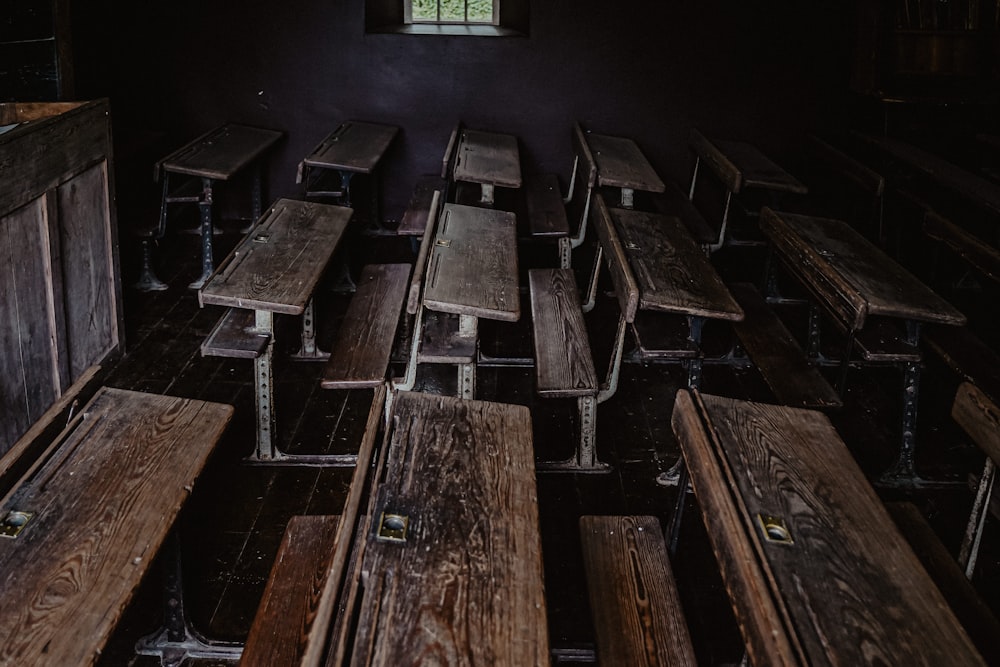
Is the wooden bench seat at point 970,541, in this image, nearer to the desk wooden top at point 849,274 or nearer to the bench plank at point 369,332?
the desk wooden top at point 849,274

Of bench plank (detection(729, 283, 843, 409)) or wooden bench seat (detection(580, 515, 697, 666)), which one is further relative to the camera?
bench plank (detection(729, 283, 843, 409))

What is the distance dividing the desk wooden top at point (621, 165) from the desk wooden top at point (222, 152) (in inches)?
83.6

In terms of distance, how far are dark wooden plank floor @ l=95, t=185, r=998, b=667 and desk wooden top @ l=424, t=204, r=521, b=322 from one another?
749 millimetres

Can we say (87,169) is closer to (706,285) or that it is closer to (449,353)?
(449,353)

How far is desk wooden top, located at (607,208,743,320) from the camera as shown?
3.41 metres

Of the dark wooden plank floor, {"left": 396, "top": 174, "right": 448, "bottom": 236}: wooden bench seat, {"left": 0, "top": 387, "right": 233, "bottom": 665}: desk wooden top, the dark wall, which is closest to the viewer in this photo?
{"left": 0, "top": 387, "right": 233, "bottom": 665}: desk wooden top

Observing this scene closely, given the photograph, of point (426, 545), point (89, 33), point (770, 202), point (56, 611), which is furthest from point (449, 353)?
point (89, 33)

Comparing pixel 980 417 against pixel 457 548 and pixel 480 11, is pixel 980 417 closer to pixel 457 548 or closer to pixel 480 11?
pixel 457 548

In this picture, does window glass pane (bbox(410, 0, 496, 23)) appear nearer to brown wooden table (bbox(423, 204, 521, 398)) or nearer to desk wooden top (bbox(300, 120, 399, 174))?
desk wooden top (bbox(300, 120, 399, 174))

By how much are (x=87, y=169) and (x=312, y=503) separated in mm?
1818

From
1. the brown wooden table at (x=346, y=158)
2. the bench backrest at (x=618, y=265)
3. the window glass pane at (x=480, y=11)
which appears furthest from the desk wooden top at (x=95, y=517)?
the window glass pane at (x=480, y=11)

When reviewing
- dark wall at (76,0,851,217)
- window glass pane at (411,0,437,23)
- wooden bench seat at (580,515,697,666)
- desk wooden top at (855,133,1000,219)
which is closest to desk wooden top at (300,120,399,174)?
dark wall at (76,0,851,217)

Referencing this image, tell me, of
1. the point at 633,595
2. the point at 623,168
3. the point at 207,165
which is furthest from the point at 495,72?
the point at 633,595

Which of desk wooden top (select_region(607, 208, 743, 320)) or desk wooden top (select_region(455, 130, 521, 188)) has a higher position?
desk wooden top (select_region(455, 130, 521, 188))
